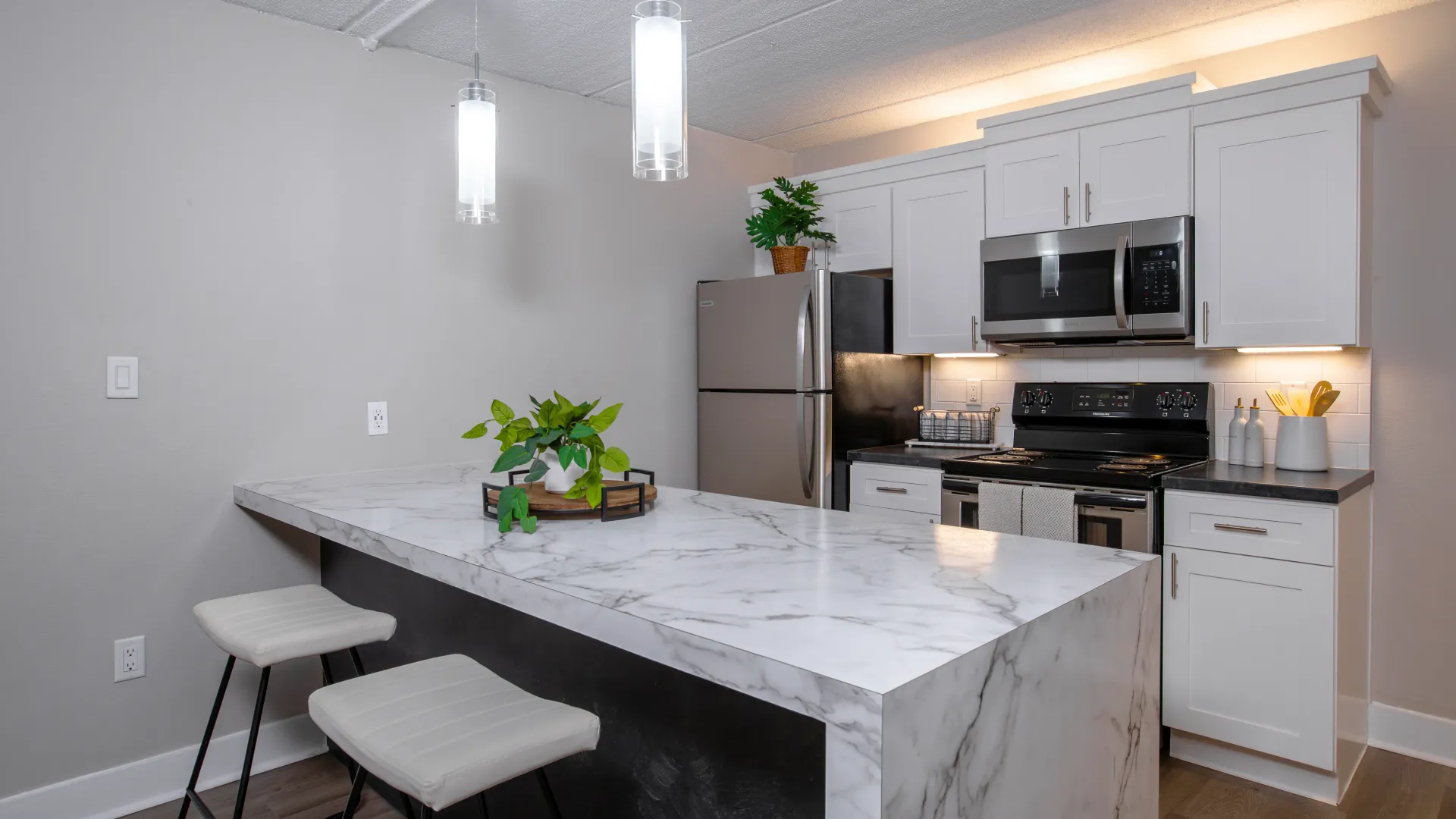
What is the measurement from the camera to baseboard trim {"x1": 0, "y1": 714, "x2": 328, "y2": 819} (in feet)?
7.35

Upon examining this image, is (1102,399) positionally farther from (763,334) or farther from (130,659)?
(130,659)

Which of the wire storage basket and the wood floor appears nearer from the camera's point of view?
the wood floor

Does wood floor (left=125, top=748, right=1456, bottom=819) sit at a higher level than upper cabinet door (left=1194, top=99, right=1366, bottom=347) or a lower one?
lower

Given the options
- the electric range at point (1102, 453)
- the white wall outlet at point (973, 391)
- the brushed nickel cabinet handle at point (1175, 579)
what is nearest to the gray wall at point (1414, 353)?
the electric range at point (1102, 453)

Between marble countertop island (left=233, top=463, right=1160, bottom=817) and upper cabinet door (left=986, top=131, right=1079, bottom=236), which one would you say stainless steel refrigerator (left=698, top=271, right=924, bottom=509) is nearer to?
upper cabinet door (left=986, top=131, right=1079, bottom=236)

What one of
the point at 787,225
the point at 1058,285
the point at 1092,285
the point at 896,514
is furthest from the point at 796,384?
the point at 1092,285

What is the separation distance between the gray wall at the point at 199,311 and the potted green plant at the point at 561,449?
1.07 meters

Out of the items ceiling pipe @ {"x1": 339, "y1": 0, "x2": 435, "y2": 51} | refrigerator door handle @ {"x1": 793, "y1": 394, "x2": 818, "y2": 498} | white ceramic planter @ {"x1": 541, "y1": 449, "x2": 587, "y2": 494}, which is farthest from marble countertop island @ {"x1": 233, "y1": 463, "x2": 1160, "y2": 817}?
ceiling pipe @ {"x1": 339, "y1": 0, "x2": 435, "y2": 51}

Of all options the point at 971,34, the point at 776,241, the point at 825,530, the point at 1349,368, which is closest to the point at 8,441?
the point at 825,530

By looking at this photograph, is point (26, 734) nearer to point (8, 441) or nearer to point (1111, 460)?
point (8, 441)

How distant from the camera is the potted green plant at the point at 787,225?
146 inches

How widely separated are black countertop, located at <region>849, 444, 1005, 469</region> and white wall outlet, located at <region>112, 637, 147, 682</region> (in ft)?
7.97

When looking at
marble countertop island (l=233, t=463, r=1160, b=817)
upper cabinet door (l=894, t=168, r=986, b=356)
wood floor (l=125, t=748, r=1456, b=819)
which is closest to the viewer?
marble countertop island (l=233, t=463, r=1160, b=817)

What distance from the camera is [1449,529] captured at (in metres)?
2.64
